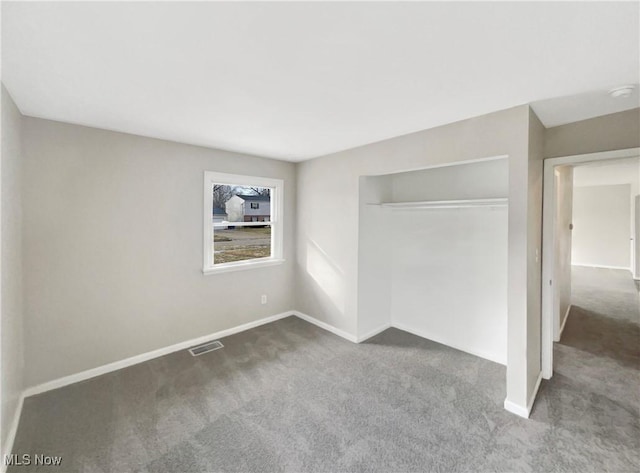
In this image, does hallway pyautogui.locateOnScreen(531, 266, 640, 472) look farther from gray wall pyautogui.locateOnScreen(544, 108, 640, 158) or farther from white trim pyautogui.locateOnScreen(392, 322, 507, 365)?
gray wall pyautogui.locateOnScreen(544, 108, 640, 158)

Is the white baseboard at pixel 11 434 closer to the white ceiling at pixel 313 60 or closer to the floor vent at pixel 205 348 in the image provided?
the floor vent at pixel 205 348

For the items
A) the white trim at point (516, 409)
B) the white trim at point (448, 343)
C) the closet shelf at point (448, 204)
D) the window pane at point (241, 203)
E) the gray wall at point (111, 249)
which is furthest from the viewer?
the window pane at point (241, 203)

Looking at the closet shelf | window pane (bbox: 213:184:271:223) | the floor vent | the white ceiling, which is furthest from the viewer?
A: window pane (bbox: 213:184:271:223)

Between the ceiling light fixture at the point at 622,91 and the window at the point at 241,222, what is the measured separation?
3464 mm

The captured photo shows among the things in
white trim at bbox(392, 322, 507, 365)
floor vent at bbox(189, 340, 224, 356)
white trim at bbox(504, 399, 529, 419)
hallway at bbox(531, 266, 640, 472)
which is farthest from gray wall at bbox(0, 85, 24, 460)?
white trim at bbox(392, 322, 507, 365)

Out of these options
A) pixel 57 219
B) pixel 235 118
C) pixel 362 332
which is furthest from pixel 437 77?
pixel 57 219

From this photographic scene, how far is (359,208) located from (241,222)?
164cm

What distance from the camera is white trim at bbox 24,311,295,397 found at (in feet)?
8.16

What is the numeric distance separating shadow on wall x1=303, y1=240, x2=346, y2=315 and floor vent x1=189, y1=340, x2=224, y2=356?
1.45m

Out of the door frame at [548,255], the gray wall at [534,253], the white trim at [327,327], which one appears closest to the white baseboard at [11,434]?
the white trim at [327,327]

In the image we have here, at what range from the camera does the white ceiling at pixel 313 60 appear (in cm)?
118

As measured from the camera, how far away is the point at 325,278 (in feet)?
12.8

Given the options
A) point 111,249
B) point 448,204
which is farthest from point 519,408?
point 111,249

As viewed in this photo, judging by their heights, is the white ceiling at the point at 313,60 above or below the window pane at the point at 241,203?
above
